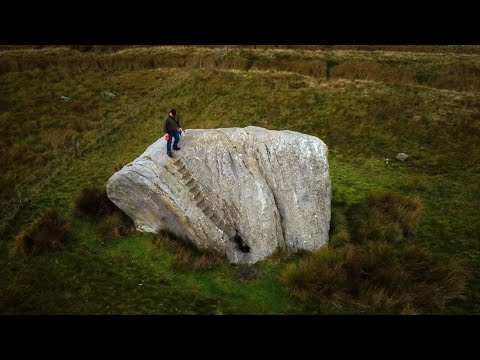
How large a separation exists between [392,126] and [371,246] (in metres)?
15.1

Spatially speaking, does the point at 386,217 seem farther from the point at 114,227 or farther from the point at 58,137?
the point at 58,137

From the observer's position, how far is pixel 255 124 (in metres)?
29.2

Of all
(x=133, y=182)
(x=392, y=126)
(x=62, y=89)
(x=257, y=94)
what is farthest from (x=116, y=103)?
(x=392, y=126)


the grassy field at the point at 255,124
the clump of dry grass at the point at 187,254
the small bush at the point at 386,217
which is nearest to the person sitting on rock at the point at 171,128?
the clump of dry grass at the point at 187,254

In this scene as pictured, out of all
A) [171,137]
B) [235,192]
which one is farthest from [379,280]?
[171,137]

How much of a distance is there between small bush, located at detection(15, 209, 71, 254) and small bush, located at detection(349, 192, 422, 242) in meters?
12.3

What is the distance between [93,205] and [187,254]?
5617mm

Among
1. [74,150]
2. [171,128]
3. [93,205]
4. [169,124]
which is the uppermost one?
[169,124]

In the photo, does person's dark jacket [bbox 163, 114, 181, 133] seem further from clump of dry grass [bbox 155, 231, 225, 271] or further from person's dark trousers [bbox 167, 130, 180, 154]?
clump of dry grass [bbox 155, 231, 225, 271]

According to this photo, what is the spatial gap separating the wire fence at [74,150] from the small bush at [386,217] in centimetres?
1563

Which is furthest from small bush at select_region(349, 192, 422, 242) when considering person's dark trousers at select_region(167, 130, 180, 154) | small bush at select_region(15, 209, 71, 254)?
small bush at select_region(15, 209, 71, 254)

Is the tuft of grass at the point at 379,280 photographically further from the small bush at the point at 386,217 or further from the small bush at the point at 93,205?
the small bush at the point at 93,205

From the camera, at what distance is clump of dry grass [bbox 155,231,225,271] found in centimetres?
1472

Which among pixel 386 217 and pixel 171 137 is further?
pixel 386 217
